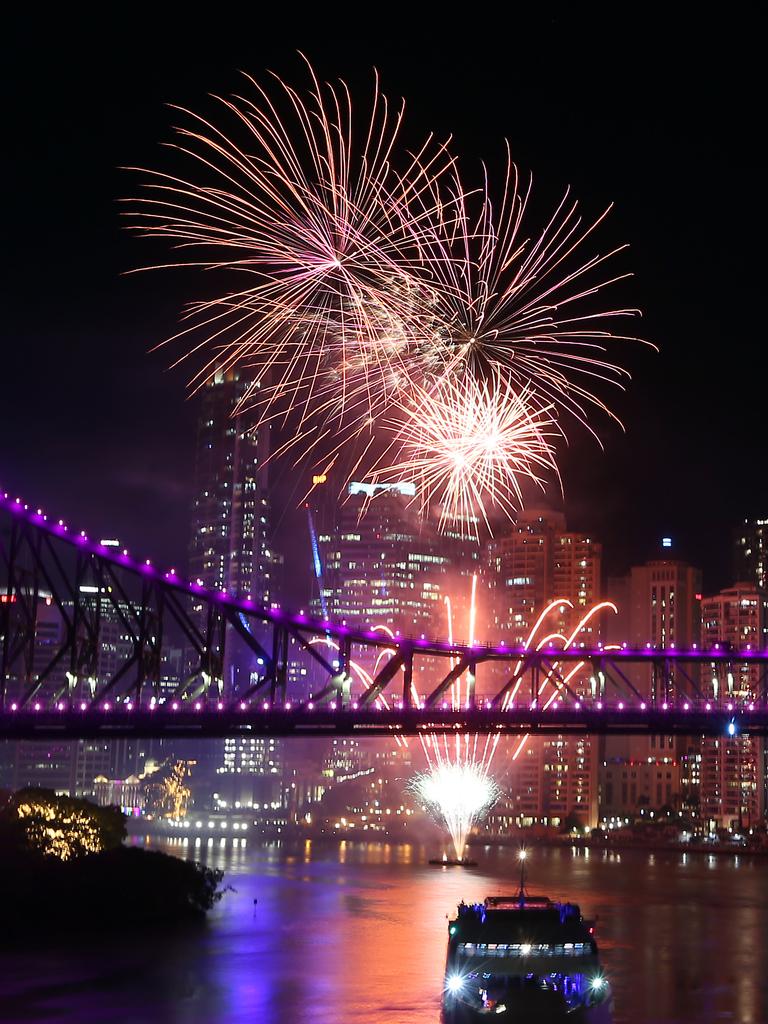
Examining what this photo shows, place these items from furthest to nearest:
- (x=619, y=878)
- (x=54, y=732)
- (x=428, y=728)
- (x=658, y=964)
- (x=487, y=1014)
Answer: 1. (x=619, y=878)
2. (x=428, y=728)
3. (x=54, y=732)
4. (x=658, y=964)
5. (x=487, y=1014)

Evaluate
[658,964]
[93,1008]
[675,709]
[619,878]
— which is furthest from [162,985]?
[619,878]

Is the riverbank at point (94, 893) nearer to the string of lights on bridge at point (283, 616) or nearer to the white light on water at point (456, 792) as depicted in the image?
the string of lights on bridge at point (283, 616)

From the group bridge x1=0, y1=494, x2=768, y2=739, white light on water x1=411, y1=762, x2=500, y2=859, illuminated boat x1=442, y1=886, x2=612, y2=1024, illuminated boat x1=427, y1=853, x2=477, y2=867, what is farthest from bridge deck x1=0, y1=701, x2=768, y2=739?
illuminated boat x1=427, y1=853, x2=477, y2=867

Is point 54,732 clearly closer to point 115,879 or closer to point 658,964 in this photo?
point 115,879

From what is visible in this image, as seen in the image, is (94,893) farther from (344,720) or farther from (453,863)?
(453,863)

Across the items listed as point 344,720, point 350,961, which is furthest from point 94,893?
point 344,720
